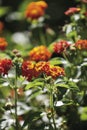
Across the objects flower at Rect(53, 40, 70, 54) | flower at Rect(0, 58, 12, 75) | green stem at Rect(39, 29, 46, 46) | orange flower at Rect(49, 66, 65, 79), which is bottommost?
orange flower at Rect(49, 66, 65, 79)

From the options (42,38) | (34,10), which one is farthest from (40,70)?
(42,38)

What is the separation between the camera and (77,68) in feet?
8.87

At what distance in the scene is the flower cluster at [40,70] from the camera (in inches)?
92.3

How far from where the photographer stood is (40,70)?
93.0 inches

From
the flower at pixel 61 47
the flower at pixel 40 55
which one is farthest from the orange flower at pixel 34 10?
the flower at pixel 61 47

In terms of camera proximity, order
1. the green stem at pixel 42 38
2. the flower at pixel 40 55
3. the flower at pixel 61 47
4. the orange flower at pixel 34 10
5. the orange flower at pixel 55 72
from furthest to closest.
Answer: the green stem at pixel 42 38
the orange flower at pixel 34 10
the flower at pixel 40 55
the flower at pixel 61 47
the orange flower at pixel 55 72

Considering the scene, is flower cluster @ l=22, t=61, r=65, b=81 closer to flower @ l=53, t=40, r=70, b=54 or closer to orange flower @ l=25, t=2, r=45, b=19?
flower @ l=53, t=40, r=70, b=54

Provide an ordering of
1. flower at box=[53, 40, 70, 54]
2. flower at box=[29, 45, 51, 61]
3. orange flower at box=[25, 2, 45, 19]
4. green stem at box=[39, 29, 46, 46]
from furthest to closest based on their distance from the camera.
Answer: green stem at box=[39, 29, 46, 46]
orange flower at box=[25, 2, 45, 19]
flower at box=[29, 45, 51, 61]
flower at box=[53, 40, 70, 54]

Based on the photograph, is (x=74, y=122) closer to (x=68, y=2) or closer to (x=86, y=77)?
(x=86, y=77)

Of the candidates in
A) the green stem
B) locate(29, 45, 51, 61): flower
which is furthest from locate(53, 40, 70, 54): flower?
the green stem

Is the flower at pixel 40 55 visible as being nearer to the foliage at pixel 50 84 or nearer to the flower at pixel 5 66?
the foliage at pixel 50 84

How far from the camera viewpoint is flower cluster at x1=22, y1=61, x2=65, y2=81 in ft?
7.69

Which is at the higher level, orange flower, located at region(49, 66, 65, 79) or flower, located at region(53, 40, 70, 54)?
flower, located at region(53, 40, 70, 54)

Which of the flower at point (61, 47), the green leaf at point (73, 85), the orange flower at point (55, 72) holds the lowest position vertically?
the green leaf at point (73, 85)
